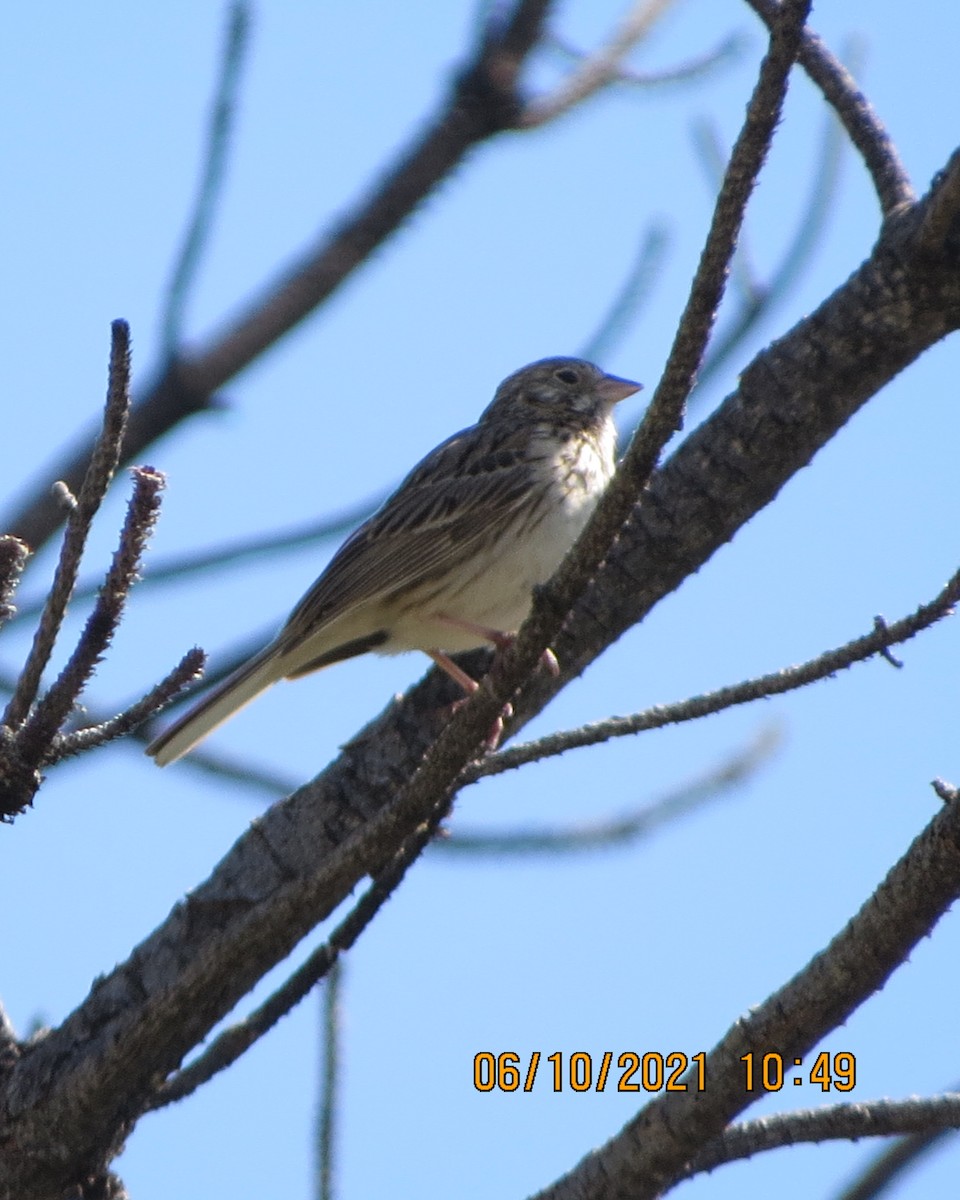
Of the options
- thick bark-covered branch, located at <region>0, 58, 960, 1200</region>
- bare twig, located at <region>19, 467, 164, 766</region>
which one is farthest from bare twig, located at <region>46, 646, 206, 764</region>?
thick bark-covered branch, located at <region>0, 58, 960, 1200</region>

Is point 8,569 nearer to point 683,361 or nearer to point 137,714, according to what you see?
point 137,714

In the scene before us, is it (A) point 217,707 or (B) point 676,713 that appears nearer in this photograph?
(B) point 676,713

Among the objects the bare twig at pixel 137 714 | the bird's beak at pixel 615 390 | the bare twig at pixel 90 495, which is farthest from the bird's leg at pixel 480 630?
the bare twig at pixel 90 495

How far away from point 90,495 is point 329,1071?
1622 mm

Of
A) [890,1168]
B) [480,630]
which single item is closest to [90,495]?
[890,1168]

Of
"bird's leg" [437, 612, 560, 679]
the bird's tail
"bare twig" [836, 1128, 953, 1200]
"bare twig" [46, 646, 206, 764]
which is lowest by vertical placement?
"bare twig" [836, 1128, 953, 1200]

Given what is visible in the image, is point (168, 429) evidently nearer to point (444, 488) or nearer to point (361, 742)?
point (361, 742)

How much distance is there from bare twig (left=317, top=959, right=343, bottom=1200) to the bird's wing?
190 centimetres

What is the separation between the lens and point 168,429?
3.03 m

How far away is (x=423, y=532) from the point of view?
18.5ft

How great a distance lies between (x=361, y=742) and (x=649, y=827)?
1.04 m

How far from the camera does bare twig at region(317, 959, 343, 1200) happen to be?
10.5ft

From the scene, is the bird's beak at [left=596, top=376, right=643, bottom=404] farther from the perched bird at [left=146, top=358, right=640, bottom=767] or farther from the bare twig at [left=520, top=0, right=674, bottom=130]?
the bare twig at [left=520, top=0, right=674, bottom=130]

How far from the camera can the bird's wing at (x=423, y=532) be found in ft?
17.7
